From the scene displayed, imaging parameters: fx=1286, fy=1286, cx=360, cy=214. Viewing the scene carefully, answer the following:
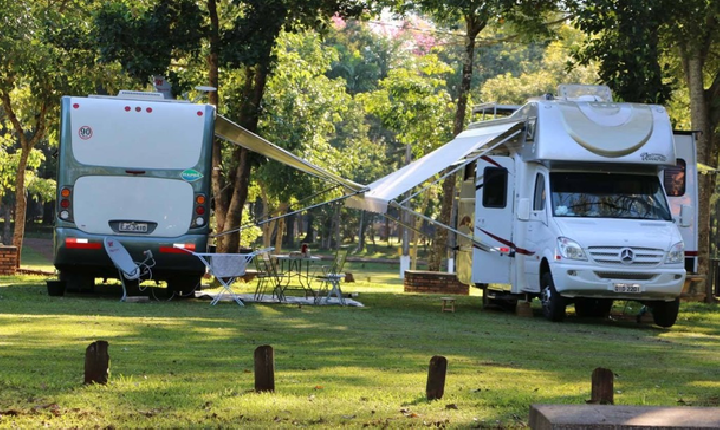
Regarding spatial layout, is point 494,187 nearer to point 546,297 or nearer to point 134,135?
point 546,297

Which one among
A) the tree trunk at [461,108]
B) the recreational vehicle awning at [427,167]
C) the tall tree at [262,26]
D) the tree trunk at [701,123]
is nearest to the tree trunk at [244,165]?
the tall tree at [262,26]

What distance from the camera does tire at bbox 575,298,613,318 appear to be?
2161 cm

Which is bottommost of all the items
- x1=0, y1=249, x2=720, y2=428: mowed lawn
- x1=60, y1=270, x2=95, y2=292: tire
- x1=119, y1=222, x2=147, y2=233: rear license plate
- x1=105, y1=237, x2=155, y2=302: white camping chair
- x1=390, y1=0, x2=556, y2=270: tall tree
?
x1=0, y1=249, x2=720, y2=428: mowed lawn

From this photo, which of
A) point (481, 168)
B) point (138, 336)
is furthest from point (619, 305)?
point (138, 336)

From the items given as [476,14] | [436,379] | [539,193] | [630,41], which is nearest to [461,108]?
[476,14]

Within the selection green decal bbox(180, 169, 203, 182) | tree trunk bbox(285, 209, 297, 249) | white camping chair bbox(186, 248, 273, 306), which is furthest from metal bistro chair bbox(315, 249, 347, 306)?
tree trunk bbox(285, 209, 297, 249)

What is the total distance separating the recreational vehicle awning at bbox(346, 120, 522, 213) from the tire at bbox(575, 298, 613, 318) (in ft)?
10.6

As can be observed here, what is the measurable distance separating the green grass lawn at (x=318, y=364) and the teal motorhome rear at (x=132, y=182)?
0.89m

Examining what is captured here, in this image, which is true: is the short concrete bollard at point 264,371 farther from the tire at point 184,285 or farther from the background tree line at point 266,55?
the background tree line at point 266,55

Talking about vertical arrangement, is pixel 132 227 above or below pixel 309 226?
below

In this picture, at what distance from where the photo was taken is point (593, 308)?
2191 centimetres

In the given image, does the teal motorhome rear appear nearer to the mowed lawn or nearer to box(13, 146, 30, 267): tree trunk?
the mowed lawn

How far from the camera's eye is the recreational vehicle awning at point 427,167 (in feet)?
65.4

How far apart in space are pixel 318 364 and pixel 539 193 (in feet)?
27.6
